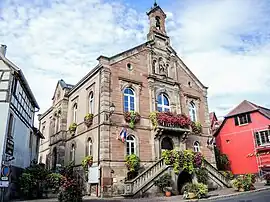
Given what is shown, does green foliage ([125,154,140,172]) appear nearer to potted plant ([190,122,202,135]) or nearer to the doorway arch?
the doorway arch

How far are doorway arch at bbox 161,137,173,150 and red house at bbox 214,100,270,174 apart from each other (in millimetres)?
11539

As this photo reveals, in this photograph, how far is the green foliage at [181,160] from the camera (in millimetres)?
17641

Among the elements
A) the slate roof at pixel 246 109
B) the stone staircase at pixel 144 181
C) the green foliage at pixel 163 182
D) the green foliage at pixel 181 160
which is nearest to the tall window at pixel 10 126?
the stone staircase at pixel 144 181

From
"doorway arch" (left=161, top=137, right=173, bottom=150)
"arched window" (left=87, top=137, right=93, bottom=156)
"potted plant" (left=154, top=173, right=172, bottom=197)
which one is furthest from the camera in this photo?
"doorway arch" (left=161, top=137, right=173, bottom=150)

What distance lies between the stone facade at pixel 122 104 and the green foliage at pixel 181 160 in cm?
167

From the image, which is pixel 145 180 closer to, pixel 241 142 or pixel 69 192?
pixel 69 192

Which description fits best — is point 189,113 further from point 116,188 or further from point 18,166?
point 18,166

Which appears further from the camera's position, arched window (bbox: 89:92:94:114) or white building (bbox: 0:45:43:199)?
arched window (bbox: 89:92:94:114)

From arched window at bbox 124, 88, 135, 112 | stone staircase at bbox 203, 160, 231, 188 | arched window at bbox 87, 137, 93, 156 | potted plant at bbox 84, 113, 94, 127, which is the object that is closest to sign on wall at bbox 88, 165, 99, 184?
arched window at bbox 87, 137, 93, 156

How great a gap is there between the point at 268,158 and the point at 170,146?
39.2 ft

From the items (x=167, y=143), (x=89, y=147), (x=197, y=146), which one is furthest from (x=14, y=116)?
(x=197, y=146)

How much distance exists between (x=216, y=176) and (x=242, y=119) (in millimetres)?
11639

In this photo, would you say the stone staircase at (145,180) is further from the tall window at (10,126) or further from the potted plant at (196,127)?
the tall window at (10,126)

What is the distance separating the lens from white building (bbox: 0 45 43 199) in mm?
14671
